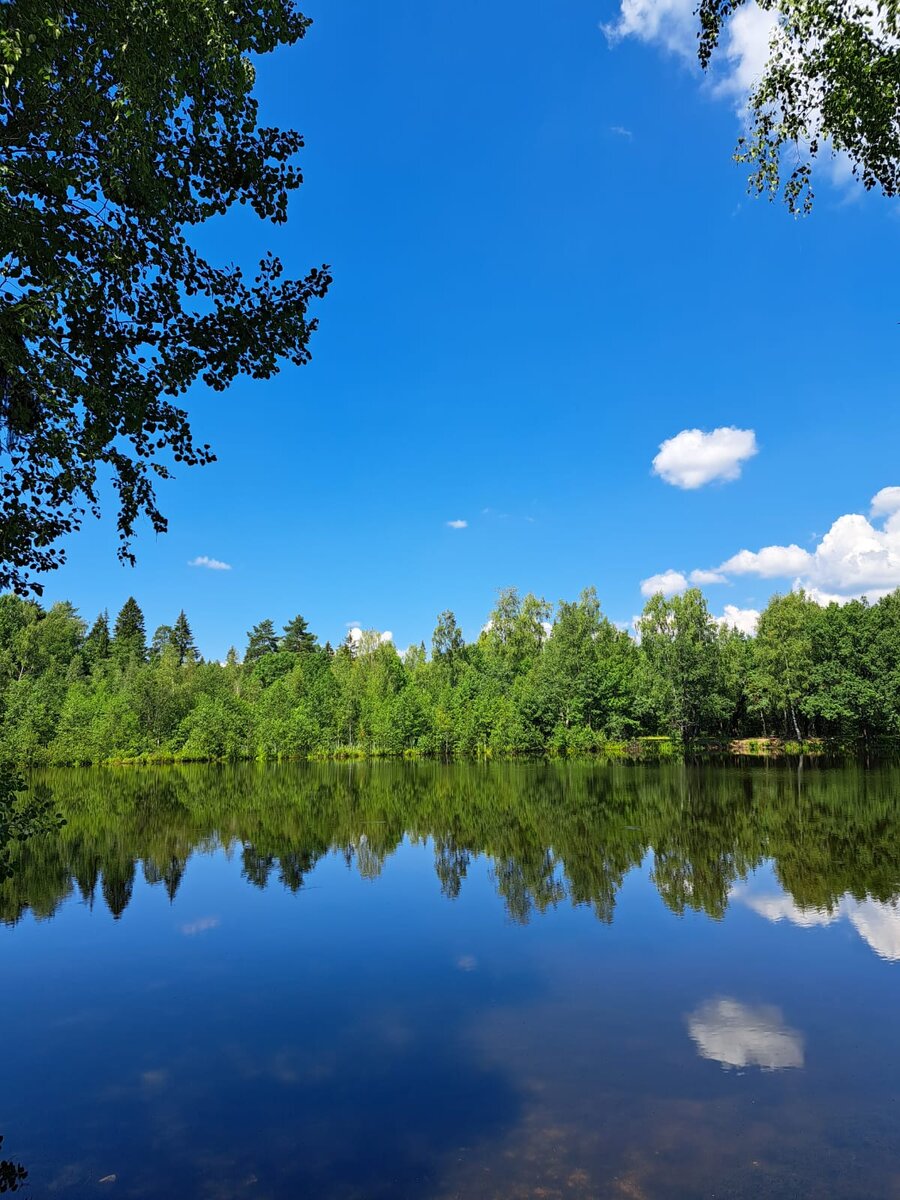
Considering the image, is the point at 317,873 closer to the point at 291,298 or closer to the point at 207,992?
the point at 207,992

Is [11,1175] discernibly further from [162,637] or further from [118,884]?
[162,637]

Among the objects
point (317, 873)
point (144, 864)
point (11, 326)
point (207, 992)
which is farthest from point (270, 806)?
point (11, 326)

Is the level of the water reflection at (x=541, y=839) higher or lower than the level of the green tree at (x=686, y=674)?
lower

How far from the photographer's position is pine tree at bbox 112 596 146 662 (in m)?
108

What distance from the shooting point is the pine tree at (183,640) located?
410 feet

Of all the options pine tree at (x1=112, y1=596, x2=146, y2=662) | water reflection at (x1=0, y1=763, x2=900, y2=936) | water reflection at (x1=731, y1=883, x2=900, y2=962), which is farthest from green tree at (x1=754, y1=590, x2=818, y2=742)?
pine tree at (x1=112, y1=596, x2=146, y2=662)

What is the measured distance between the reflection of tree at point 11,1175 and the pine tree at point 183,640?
412 feet

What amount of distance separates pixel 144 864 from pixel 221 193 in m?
20.8

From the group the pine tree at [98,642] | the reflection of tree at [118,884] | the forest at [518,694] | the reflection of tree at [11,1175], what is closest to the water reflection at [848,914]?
the reflection of tree at [11,1175]

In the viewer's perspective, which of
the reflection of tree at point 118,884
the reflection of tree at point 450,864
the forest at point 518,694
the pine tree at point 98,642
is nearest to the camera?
the reflection of tree at point 118,884

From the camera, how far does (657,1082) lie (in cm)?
786

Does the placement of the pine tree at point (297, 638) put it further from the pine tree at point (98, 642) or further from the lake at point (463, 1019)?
the lake at point (463, 1019)

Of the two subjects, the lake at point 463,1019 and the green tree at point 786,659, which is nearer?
the lake at point 463,1019

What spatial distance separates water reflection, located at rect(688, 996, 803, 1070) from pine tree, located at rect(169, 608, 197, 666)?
126 metres
